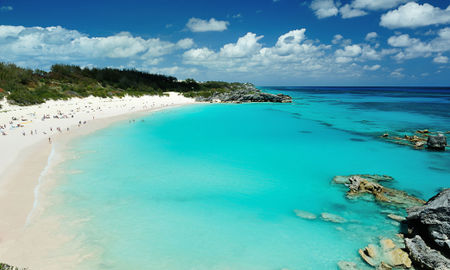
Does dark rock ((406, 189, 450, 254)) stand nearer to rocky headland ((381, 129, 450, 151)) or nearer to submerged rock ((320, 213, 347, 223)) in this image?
submerged rock ((320, 213, 347, 223))

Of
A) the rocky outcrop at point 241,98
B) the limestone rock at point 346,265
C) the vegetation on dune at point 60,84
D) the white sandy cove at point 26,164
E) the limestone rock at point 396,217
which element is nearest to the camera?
the white sandy cove at point 26,164

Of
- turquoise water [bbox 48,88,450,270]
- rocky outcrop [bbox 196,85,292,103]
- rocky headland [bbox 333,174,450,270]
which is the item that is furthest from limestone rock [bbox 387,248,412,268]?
rocky outcrop [bbox 196,85,292,103]

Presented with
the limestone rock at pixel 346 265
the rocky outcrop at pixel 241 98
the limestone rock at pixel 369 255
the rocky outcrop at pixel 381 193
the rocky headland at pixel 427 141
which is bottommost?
the limestone rock at pixel 346 265

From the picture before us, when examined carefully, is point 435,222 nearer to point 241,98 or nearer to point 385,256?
point 385,256

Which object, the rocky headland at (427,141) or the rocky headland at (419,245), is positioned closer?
the rocky headland at (419,245)

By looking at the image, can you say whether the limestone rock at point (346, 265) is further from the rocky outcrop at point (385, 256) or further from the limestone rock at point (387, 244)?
the limestone rock at point (387, 244)

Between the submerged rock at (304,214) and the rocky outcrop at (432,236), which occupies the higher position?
the rocky outcrop at (432,236)

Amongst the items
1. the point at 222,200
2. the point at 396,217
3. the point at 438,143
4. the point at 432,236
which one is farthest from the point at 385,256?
the point at 438,143

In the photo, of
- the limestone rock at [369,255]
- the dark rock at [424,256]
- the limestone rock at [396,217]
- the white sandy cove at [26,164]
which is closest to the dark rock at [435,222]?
the dark rock at [424,256]
